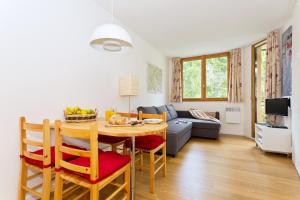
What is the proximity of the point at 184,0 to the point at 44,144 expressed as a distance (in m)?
2.54

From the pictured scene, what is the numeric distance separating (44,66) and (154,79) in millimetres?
3071

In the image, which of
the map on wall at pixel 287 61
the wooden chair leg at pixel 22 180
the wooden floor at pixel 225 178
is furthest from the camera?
the map on wall at pixel 287 61

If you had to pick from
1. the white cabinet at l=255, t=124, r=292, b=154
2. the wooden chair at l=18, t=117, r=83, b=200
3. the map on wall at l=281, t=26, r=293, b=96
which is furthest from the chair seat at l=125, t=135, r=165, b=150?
the map on wall at l=281, t=26, r=293, b=96

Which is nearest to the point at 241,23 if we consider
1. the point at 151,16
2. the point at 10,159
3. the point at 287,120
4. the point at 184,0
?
the point at 184,0

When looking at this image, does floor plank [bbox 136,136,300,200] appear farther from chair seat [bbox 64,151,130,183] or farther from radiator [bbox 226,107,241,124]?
radiator [bbox 226,107,241,124]

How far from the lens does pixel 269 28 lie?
130 inches

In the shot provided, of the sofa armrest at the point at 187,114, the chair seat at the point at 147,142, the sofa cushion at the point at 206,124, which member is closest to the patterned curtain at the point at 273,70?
the sofa cushion at the point at 206,124

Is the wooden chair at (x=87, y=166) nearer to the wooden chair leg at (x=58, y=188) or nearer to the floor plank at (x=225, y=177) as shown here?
the wooden chair leg at (x=58, y=188)

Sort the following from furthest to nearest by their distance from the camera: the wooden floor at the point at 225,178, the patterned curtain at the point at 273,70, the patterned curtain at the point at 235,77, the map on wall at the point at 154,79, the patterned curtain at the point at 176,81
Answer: the patterned curtain at the point at 176,81, the patterned curtain at the point at 235,77, the map on wall at the point at 154,79, the patterned curtain at the point at 273,70, the wooden floor at the point at 225,178

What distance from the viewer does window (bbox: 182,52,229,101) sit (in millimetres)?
4996

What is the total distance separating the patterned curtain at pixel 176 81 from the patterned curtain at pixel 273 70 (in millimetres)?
2557

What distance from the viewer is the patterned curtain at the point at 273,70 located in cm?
321

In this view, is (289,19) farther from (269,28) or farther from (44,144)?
(44,144)

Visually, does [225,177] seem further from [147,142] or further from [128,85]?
[128,85]
